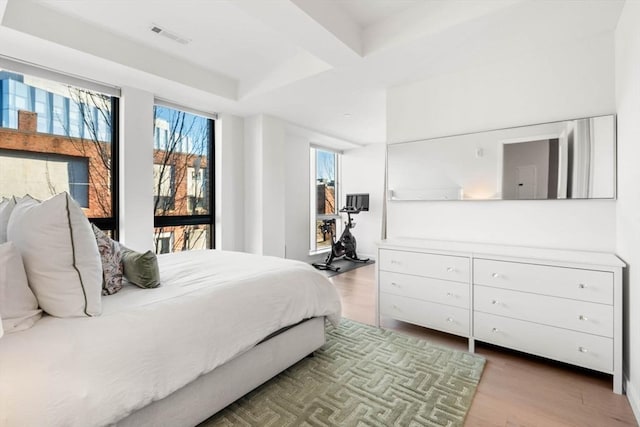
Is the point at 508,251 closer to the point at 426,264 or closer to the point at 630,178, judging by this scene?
the point at 426,264

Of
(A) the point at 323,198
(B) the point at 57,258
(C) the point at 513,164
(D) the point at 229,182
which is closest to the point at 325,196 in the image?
(A) the point at 323,198

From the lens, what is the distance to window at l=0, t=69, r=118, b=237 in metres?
2.56

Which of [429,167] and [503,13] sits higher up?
[503,13]

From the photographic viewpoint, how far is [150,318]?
1.29 meters

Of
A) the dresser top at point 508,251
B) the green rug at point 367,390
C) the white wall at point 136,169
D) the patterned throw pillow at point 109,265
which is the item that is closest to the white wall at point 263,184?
the white wall at point 136,169

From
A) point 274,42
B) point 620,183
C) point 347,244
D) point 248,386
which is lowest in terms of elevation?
point 248,386

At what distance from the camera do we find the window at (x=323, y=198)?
6.05 meters

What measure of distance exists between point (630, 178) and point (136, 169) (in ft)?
13.2

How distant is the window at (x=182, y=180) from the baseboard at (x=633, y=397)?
4.14 meters

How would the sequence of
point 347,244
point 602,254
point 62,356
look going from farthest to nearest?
point 347,244 → point 602,254 → point 62,356

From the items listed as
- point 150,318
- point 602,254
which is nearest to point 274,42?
point 150,318

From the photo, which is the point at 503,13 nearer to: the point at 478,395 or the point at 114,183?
the point at 478,395

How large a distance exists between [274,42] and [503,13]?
1812mm

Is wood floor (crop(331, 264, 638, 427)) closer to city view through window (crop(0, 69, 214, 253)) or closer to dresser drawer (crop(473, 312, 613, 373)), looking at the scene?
dresser drawer (crop(473, 312, 613, 373))
